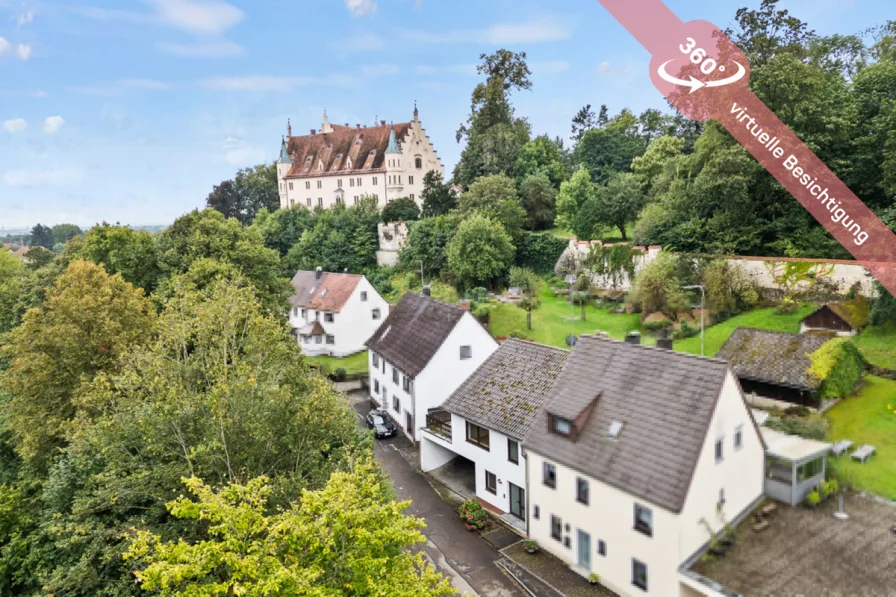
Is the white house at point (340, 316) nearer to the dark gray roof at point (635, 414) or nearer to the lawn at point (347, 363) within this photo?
the lawn at point (347, 363)

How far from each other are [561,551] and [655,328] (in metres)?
20.3

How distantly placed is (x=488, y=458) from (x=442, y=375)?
6.45 m

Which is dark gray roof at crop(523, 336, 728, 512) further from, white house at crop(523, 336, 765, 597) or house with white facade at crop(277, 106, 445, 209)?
house with white facade at crop(277, 106, 445, 209)

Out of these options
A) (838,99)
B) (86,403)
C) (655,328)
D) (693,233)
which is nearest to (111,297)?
(86,403)

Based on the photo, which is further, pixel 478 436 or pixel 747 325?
pixel 747 325

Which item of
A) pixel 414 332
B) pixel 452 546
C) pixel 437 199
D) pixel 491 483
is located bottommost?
pixel 452 546

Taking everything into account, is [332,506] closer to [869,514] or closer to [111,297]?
[869,514]

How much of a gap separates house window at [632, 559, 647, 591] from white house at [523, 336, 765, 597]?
0.12ft

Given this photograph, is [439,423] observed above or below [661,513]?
below

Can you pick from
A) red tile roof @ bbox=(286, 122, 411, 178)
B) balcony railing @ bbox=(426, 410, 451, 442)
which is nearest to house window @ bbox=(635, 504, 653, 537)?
balcony railing @ bbox=(426, 410, 451, 442)

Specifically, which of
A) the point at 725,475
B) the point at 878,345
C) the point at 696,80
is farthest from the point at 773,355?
the point at 696,80

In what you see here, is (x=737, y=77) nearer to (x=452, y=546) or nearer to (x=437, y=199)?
(x=437, y=199)

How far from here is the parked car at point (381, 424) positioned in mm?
31562

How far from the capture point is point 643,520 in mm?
17156
